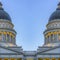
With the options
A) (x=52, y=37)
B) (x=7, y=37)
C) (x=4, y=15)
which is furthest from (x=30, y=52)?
(x=4, y=15)

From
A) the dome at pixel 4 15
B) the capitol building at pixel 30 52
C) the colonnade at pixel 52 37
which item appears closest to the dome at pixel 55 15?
the capitol building at pixel 30 52

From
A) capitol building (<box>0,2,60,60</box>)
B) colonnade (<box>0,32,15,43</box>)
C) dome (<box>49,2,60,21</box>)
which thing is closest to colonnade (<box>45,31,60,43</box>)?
capitol building (<box>0,2,60,60</box>)

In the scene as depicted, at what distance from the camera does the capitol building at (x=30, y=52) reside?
12769 centimetres

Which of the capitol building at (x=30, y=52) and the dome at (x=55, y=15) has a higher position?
the dome at (x=55, y=15)

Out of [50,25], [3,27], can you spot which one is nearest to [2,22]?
[3,27]

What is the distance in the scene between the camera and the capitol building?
12769 cm

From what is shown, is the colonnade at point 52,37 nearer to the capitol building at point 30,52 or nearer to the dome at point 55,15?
the capitol building at point 30,52

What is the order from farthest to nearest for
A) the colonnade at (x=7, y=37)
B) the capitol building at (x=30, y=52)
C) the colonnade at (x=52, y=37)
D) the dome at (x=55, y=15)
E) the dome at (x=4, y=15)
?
the dome at (x=55, y=15), the dome at (x=4, y=15), the colonnade at (x=52, y=37), the colonnade at (x=7, y=37), the capitol building at (x=30, y=52)

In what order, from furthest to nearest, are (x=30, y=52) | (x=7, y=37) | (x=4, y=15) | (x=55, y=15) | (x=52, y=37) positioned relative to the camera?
(x=55, y=15), (x=4, y=15), (x=52, y=37), (x=7, y=37), (x=30, y=52)

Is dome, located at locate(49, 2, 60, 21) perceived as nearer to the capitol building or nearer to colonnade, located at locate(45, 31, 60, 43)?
the capitol building

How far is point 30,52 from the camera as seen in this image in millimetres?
131125

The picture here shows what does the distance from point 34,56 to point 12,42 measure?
17.2m

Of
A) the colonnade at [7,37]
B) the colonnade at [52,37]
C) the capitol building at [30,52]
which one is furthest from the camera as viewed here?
the colonnade at [52,37]

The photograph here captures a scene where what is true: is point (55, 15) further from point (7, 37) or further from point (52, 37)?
point (7, 37)
